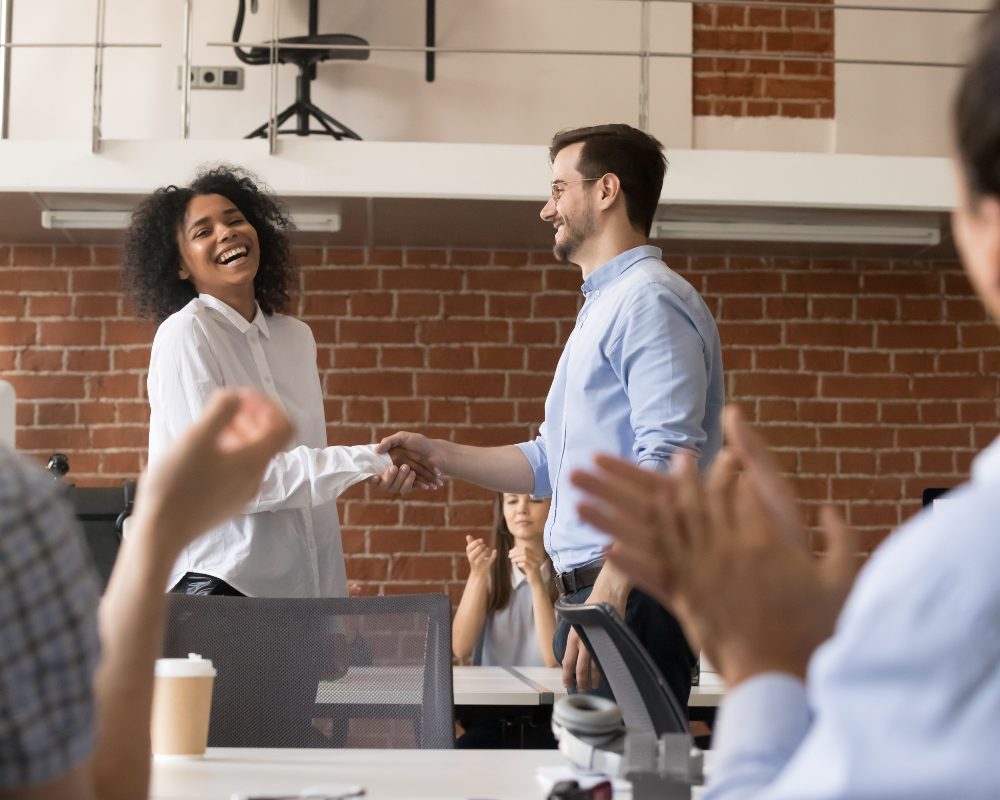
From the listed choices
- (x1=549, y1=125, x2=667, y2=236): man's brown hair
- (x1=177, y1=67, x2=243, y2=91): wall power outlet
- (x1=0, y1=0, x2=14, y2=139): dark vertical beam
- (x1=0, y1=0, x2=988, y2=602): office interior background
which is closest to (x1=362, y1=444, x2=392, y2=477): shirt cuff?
(x1=549, y1=125, x2=667, y2=236): man's brown hair

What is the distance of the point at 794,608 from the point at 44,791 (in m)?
0.37

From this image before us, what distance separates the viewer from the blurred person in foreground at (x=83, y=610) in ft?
1.44

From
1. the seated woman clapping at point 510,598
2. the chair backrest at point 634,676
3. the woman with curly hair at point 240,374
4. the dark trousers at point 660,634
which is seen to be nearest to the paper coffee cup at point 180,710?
the chair backrest at point 634,676

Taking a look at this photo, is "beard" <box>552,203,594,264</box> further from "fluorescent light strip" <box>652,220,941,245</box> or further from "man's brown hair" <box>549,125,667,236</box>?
"fluorescent light strip" <box>652,220,941,245</box>

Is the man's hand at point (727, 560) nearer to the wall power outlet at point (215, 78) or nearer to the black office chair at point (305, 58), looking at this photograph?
the black office chair at point (305, 58)

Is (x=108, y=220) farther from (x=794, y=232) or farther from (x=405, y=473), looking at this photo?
(x=794, y=232)

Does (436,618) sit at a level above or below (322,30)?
below

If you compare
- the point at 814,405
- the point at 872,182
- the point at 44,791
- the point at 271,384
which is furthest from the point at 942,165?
the point at 44,791

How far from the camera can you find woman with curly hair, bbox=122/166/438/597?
1903 millimetres

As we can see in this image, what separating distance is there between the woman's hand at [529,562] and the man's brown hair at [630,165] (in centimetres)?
157

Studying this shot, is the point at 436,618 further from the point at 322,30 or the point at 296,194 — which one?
the point at 322,30

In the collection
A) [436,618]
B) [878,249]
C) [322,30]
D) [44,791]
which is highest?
[322,30]

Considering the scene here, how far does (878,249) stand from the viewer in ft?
13.3

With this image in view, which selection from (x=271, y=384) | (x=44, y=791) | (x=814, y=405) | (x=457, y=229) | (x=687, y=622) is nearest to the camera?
(x=44, y=791)
